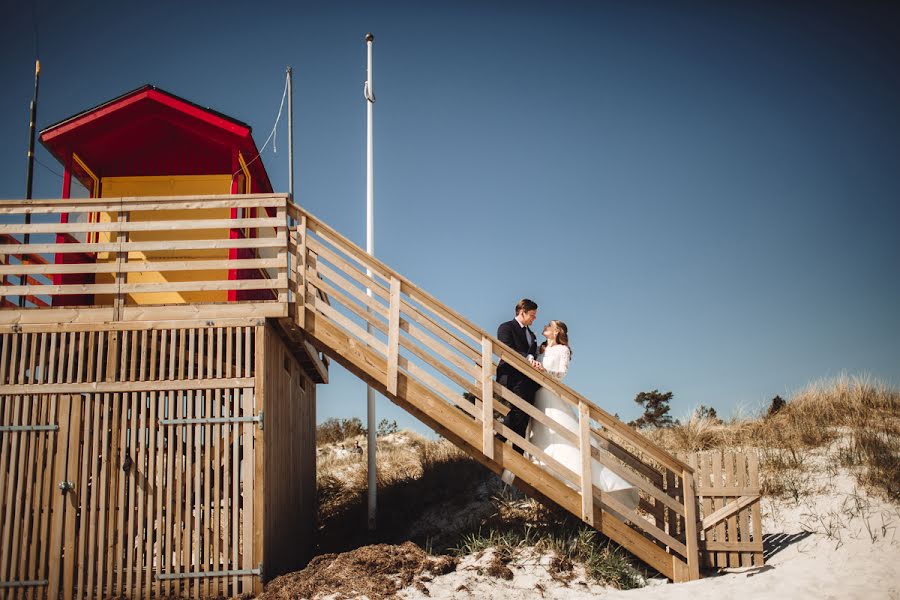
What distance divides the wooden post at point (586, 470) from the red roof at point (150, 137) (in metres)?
6.47

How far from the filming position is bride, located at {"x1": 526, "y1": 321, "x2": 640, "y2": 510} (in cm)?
934

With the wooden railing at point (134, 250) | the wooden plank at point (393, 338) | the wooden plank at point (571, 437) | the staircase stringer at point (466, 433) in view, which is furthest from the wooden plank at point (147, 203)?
the wooden plank at point (571, 437)

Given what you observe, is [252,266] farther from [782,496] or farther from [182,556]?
[782,496]

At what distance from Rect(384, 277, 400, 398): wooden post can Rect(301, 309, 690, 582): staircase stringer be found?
104mm

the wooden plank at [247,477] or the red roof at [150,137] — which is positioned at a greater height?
the red roof at [150,137]

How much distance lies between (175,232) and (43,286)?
2.42 metres

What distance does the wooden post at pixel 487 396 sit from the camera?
8.94 metres

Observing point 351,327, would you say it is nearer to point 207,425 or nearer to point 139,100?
point 207,425

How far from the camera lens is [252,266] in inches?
365

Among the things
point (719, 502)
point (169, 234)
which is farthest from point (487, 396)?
point (169, 234)

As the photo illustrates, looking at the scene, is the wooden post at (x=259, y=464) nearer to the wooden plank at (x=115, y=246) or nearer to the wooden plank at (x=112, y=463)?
the wooden plank at (x=115, y=246)

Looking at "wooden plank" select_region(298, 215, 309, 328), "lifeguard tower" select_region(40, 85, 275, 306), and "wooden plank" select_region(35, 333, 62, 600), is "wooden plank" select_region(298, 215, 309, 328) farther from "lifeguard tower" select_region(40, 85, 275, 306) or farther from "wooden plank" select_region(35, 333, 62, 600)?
"wooden plank" select_region(35, 333, 62, 600)

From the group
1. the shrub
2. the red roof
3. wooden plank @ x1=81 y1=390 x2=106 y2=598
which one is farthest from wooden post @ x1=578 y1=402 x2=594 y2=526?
the shrub

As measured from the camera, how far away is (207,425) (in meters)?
8.84
